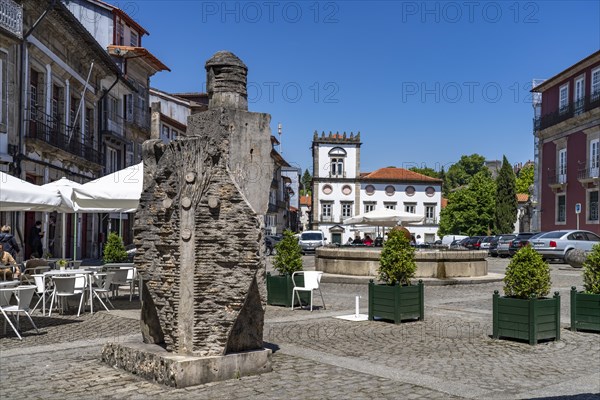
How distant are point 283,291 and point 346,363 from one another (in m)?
5.10

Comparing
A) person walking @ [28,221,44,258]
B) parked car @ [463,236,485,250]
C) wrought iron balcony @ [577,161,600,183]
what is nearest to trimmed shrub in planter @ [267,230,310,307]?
person walking @ [28,221,44,258]

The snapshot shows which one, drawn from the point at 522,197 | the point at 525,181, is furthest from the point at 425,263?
the point at 525,181

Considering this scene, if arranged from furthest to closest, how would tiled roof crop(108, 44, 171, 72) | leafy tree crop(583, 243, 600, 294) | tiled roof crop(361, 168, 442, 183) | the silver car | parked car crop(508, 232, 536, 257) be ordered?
tiled roof crop(361, 168, 442, 183), tiled roof crop(108, 44, 171, 72), parked car crop(508, 232, 536, 257), the silver car, leafy tree crop(583, 243, 600, 294)

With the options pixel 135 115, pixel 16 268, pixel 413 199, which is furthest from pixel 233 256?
pixel 413 199

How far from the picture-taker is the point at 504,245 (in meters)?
33.9

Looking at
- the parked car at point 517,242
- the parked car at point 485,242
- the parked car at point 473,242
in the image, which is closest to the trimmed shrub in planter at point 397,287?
the parked car at point 517,242

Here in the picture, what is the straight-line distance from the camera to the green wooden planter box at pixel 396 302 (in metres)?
9.93

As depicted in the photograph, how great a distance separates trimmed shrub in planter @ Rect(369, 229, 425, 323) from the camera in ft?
32.8

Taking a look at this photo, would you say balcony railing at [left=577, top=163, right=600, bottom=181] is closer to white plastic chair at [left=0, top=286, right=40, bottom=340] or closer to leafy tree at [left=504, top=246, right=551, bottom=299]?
leafy tree at [left=504, top=246, right=551, bottom=299]

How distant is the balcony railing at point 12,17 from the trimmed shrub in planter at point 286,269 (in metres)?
11.8

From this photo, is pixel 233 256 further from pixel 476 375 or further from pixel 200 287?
pixel 476 375

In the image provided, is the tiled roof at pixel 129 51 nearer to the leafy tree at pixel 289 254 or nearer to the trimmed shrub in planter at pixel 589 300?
the leafy tree at pixel 289 254

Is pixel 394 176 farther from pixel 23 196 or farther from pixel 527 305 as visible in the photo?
pixel 527 305

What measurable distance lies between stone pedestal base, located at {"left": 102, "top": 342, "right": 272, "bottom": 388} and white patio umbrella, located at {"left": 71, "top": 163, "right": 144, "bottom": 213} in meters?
5.38
